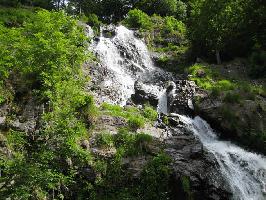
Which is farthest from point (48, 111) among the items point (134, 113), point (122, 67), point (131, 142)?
point (122, 67)

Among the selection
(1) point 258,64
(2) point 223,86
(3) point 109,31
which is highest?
(3) point 109,31

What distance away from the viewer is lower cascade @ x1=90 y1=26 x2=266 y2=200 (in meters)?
20.9

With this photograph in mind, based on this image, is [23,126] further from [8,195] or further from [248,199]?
[248,199]

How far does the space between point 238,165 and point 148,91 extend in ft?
30.7

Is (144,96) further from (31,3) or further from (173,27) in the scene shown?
(31,3)

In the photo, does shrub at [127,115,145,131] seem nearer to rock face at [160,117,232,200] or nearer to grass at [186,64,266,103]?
rock face at [160,117,232,200]

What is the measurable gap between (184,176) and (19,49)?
35.4ft

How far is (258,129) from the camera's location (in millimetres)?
24453

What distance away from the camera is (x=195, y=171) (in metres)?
19.8

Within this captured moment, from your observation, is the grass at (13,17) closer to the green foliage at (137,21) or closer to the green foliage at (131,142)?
the green foliage at (137,21)

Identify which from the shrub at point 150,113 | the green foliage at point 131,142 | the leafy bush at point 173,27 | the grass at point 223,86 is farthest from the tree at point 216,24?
the green foliage at point 131,142

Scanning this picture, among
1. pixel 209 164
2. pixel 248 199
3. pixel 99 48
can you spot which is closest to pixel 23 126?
pixel 209 164

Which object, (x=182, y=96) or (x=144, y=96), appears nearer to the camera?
(x=182, y=96)

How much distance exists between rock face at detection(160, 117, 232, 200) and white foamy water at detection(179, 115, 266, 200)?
69cm
